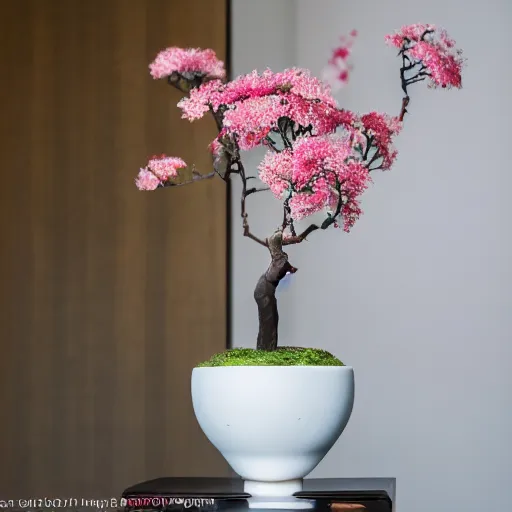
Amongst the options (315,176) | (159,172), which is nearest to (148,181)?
(159,172)

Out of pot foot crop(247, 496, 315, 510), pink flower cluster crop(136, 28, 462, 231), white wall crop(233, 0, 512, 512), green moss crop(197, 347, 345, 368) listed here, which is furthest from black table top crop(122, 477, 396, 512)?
white wall crop(233, 0, 512, 512)

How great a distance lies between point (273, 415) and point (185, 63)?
61 centimetres

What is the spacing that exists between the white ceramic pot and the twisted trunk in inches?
4.9

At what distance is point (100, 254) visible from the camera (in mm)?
2590

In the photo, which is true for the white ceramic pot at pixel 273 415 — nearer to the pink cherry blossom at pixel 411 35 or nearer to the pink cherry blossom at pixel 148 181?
the pink cherry blossom at pixel 148 181

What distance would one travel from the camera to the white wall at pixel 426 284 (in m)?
2.31

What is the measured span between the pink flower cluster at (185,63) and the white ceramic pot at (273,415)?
0.51m

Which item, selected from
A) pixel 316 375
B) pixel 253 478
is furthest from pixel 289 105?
pixel 253 478

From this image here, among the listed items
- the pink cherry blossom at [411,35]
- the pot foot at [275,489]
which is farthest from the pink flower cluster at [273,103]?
the pot foot at [275,489]

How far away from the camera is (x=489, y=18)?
2377mm

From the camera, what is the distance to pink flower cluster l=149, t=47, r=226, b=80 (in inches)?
56.1

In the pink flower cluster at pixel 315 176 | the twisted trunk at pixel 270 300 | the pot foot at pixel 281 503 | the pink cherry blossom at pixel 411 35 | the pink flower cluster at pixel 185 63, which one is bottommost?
the pot foot at pixel 281 503

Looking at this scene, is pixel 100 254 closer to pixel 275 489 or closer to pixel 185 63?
pixel 185 63

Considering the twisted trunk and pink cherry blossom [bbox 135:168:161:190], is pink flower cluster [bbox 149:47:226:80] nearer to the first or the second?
pink cherry blossom [bbox 135:168:161:190]
